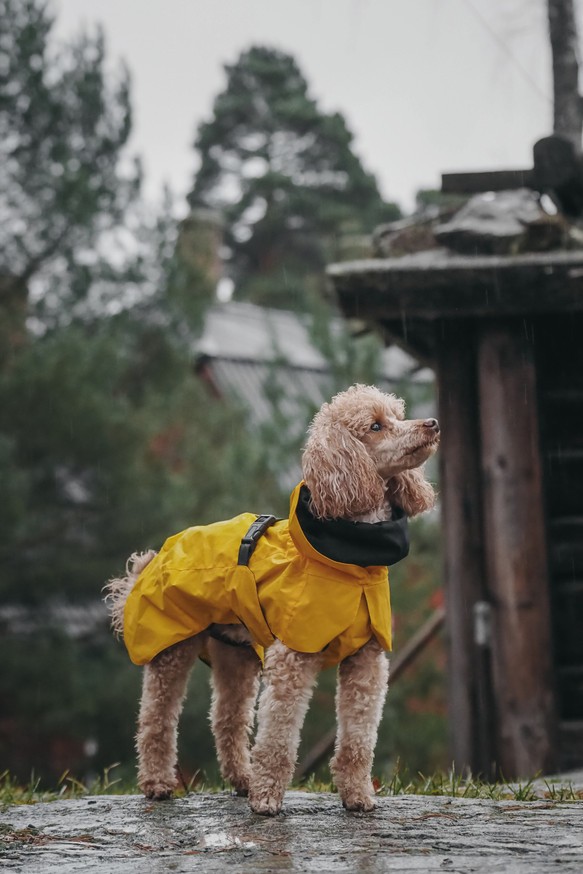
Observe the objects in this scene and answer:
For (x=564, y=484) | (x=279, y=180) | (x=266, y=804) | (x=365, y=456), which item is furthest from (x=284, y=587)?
(x=279, y=180)

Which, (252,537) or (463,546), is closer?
(252,537)

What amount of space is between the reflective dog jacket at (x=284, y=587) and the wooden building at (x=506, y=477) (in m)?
2.04

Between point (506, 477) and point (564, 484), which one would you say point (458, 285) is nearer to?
point (506, 477)

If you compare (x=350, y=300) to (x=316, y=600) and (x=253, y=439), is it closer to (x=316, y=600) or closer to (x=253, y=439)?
(x=316, y=600)

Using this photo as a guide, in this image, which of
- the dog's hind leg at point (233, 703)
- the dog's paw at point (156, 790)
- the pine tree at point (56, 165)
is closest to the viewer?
the dog's paw at point (156, 790)

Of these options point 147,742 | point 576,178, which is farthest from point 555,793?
point 576,178

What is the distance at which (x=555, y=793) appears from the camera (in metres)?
3.60

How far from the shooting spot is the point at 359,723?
3342 mm

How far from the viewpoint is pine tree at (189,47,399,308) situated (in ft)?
86.6

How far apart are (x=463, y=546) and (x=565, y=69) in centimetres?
347

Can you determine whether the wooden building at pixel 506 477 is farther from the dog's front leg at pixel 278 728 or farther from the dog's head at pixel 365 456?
the dog's front leg at pixel 278 728

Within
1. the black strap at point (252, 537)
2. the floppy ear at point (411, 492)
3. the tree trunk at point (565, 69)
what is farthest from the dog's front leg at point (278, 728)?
the tree trunk at point (565, 69)

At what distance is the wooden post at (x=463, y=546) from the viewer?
5449 mm

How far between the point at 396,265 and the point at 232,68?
1053 inches
